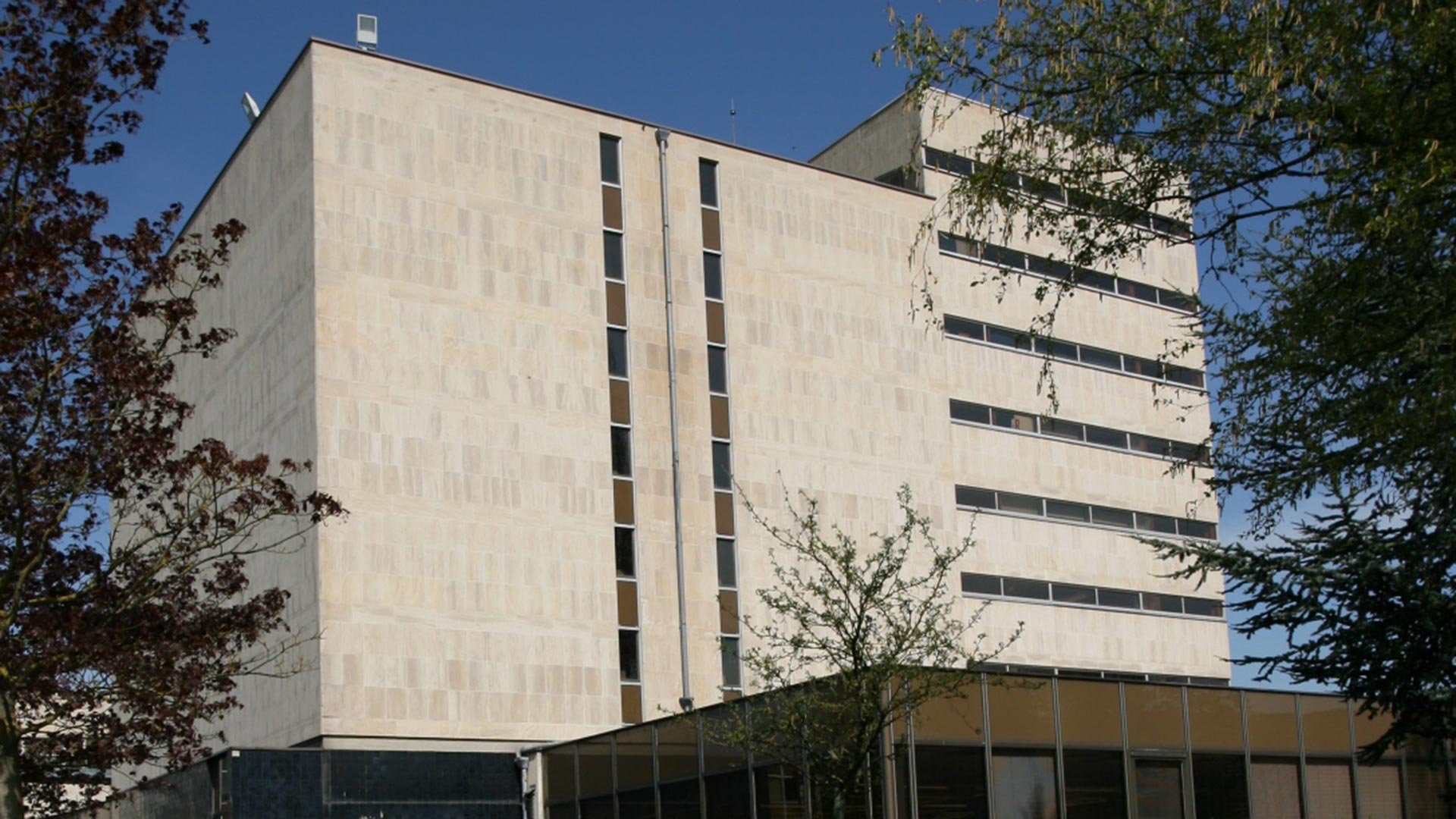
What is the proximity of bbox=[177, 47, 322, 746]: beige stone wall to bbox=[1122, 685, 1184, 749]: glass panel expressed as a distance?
18.7 m

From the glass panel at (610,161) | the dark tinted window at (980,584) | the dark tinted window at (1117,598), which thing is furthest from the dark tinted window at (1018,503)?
the glass panel at (610,161)

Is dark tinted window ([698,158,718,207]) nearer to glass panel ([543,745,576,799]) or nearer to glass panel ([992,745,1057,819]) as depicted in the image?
glass panel ([543,745,576,799])

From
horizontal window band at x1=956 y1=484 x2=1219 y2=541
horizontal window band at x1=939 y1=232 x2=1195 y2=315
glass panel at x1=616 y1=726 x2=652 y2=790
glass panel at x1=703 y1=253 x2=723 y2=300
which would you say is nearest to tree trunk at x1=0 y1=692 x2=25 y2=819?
glass panel at x1=616 y1=726 x2=652 y2=790

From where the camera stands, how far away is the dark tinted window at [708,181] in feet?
144

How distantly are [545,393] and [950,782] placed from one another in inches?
763

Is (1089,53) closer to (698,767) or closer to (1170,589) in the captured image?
(698,767)

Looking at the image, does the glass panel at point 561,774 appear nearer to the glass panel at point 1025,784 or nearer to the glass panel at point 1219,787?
the glass panel at point 1025,784

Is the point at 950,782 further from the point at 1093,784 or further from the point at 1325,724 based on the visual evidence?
the point at 1325,724

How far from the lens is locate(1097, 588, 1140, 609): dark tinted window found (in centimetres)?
4838

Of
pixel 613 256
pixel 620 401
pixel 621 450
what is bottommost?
pixel 621 450

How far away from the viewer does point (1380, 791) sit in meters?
26.3

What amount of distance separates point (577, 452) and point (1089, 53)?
27.2 m

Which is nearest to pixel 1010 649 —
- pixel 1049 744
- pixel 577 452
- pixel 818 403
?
pixel 818 403

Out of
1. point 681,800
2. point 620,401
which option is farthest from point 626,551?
point 681,800
